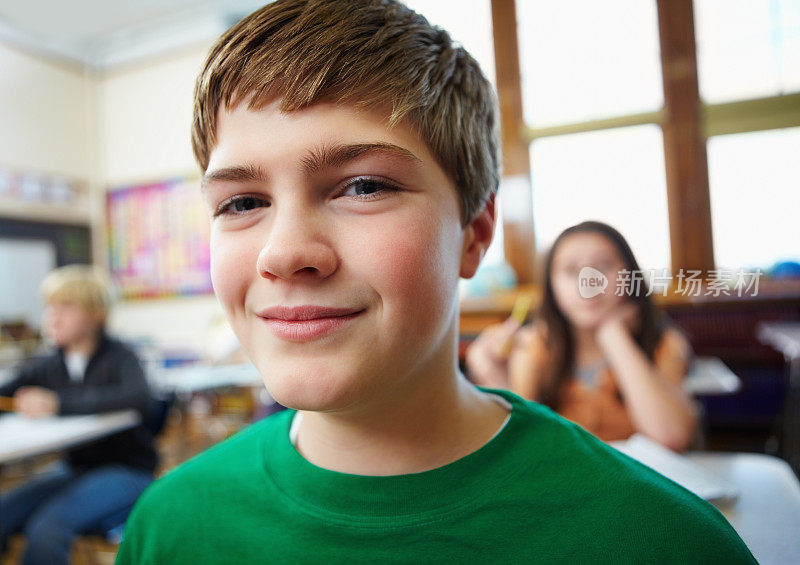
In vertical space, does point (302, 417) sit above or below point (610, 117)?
below

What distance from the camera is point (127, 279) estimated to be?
3562 mm

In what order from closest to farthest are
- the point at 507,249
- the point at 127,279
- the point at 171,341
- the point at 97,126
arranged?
1. the point at 507,249
2. the point at 97,126
3. the point at 127,279
4. the point at 171,341

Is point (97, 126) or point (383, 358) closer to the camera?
point (383, 358)

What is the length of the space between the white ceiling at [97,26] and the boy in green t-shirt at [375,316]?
427 millimetres

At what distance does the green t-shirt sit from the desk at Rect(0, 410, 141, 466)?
135cm

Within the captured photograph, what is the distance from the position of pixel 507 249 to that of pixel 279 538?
1.63ft

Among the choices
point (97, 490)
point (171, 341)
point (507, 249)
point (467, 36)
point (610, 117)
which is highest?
point (467, 36)

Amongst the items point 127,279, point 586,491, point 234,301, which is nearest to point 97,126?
point 234,301

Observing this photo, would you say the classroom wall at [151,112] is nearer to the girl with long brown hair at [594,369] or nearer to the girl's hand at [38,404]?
the girl with long brown hair at [594,369]

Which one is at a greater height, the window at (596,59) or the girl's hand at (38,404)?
the window at (596,59)

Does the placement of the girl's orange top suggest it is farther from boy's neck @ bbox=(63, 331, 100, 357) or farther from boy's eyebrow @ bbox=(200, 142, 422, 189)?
boy's neck @ bbox=(63, 331, 100, 357)

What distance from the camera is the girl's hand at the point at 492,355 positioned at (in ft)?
3.15

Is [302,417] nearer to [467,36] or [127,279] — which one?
[467,36]

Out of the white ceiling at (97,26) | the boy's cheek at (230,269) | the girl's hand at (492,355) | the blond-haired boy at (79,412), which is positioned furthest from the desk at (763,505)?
the blond-haired boy at (79,412)
